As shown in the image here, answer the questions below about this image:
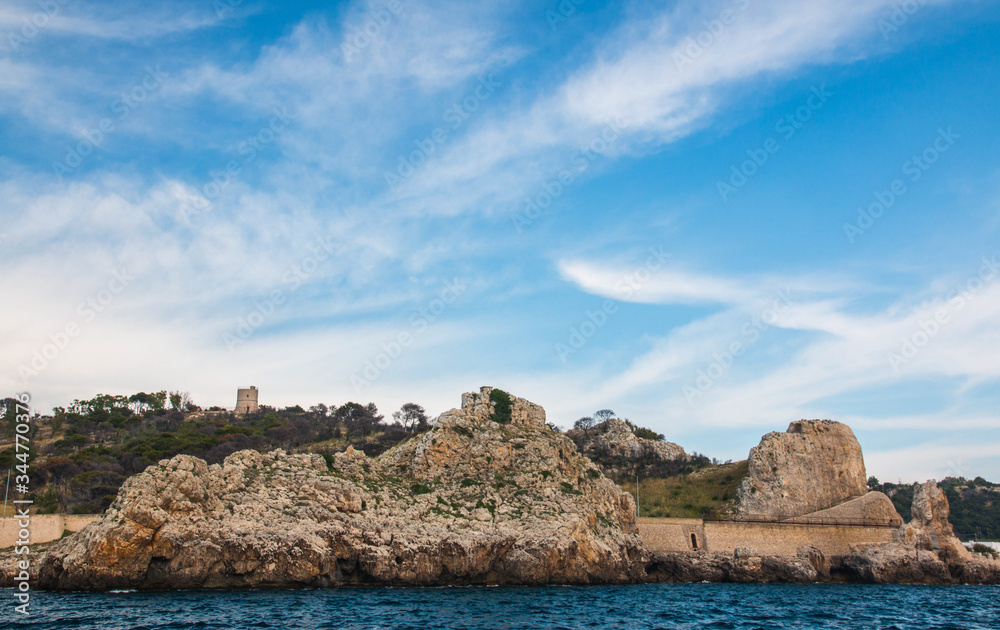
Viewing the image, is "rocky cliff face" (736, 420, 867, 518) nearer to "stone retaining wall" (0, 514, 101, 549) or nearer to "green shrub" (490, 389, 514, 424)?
"green shrub" (490, 389, 514, 424)

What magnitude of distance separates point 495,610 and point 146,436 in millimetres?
57417

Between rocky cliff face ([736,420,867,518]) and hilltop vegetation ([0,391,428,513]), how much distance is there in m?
34.8

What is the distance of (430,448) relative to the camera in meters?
46.0

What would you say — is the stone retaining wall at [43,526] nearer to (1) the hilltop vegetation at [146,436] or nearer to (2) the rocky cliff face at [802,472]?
(1) the hilltop vegetation at [146,436]

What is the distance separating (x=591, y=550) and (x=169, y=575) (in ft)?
77.1

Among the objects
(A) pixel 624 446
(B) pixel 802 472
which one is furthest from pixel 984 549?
(A) pixel 624 446

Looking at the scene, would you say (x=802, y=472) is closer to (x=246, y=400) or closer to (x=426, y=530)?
(x=426, y=530)

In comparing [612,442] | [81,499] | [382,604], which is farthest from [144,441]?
[612,442]

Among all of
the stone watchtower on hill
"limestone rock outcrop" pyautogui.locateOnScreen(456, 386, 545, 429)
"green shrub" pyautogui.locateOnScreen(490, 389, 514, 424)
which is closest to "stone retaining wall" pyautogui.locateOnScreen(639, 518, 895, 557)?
"limestone rock outcrop" pyautogui.locateOnScreen(456, 386, 545, 429)

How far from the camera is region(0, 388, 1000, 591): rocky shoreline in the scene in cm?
3011

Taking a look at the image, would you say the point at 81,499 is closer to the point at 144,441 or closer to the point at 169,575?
the point at 144,441

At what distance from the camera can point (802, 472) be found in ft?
208

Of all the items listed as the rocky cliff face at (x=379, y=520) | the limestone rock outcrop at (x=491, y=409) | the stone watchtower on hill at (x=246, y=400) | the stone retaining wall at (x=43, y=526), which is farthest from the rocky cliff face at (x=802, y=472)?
the stone watchtower on hill at (x=246, y=400)

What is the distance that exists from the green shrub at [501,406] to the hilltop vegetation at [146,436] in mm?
22018
